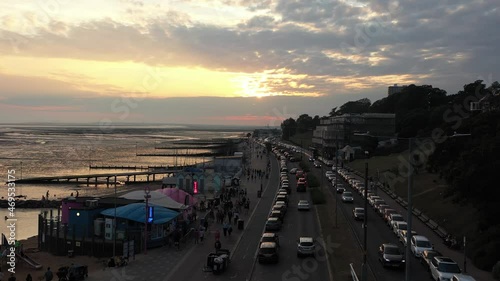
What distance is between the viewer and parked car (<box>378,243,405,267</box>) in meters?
23.0

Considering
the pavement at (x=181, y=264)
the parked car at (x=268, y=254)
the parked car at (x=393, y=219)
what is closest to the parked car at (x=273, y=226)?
the pavement at (x=181, y=264)

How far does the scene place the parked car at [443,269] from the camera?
65.2 ft

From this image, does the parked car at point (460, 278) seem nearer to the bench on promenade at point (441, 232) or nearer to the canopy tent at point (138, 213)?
the bench on promenade at point (441, 232)

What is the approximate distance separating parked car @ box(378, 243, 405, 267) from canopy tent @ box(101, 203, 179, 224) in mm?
14061

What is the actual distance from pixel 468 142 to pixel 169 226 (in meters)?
22.2

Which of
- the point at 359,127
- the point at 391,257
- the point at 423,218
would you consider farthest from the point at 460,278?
the point at 359,127

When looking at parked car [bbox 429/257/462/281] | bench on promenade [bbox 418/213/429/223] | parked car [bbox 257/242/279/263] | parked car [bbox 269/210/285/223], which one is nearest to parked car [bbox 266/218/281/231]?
parked car [bbox 269/210/285/223]

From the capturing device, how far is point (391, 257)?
2319 centimetres

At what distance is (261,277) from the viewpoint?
2222cm

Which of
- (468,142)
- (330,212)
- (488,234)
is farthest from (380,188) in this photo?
(488,234)

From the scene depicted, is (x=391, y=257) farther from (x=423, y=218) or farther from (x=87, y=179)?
(x=87, y=179)

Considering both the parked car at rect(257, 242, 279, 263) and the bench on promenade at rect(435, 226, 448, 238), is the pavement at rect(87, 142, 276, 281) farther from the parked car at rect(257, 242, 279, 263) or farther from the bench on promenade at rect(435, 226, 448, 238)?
the bench on promenade at rect(435, 226, 448, 238)

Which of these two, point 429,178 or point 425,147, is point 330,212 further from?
point 425,147

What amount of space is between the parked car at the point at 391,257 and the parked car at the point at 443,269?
1.78 meters
